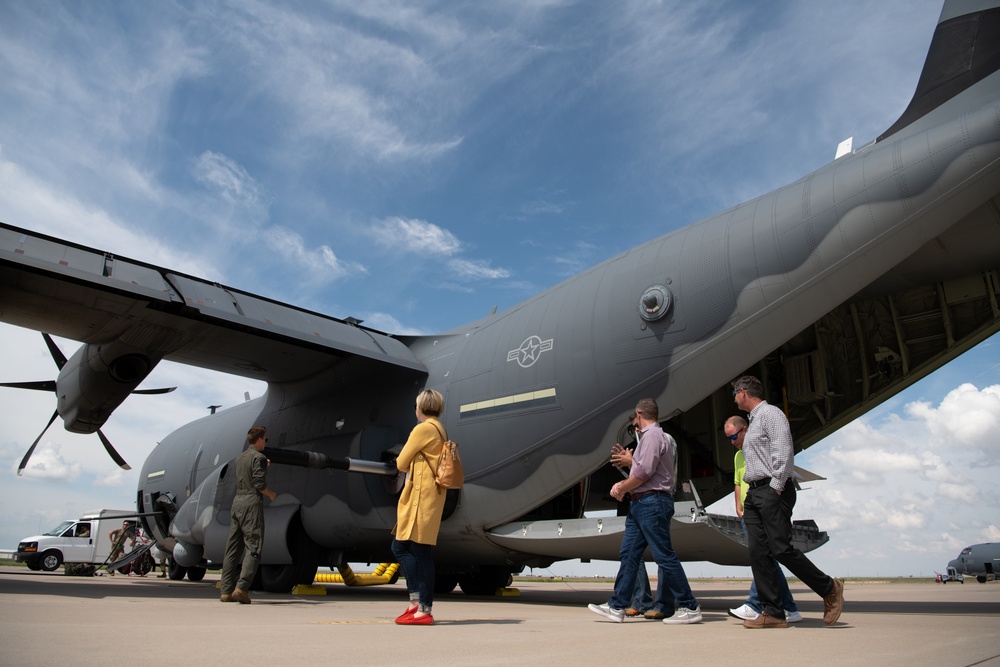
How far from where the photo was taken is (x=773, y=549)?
4.79m

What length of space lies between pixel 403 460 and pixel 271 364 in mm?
6506

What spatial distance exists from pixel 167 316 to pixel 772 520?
7583 millimetres

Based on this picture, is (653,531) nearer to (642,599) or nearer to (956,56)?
(642,599)

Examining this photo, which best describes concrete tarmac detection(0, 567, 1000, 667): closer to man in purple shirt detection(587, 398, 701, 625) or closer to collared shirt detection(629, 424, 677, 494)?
man in purple shirt detection(587, 398, 701, 625)

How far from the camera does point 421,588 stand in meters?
5.08

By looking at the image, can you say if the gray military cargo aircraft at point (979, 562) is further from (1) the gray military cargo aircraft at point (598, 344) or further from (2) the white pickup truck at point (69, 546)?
(2) the white pickup truck at point (69, 546)

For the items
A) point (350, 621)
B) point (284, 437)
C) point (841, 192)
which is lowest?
point (350, 621)

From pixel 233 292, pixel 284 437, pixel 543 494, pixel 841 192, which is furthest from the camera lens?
pixel 284 437

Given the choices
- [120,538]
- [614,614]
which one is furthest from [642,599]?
[120,538]

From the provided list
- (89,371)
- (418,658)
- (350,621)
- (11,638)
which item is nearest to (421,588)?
(350,621)

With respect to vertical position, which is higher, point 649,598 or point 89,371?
point 89,371

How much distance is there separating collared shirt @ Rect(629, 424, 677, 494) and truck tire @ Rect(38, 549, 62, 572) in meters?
26.8

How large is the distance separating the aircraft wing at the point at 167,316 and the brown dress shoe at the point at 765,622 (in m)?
5.96

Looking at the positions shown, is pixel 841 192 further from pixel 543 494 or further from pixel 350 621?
pixel 350 621
